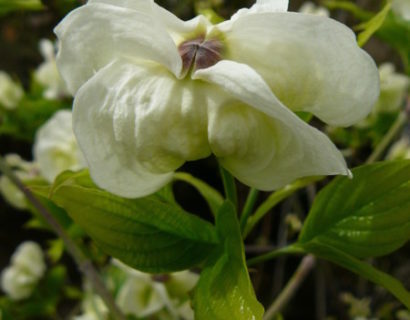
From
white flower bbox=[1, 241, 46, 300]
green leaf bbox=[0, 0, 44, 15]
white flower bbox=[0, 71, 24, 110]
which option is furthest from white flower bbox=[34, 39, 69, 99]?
white flower bbox=[1, 241, 46, 300]

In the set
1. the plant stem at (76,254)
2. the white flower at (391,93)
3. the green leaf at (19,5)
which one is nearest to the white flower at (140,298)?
the plant stem at (76,254)

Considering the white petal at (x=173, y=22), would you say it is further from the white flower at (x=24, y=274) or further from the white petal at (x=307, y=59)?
the white flower at (x=24, y=274)

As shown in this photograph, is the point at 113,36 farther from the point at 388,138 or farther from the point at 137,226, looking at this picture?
the point at 388,138

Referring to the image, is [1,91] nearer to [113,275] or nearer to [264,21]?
[113,275]

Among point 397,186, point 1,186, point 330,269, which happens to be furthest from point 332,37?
point 330,269

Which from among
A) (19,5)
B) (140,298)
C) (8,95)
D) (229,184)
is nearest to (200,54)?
(229,184)

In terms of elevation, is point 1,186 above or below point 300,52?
below
